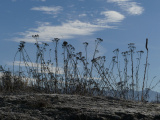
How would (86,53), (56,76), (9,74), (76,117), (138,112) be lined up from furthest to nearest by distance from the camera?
(9,74)
(56,76)
(86,53)
(138,112)
(76,117)

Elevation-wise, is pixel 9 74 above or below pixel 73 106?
above

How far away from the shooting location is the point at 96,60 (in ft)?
18.4

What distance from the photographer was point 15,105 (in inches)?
113

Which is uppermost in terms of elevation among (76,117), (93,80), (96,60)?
(96,60)

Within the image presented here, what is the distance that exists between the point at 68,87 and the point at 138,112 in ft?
10.2

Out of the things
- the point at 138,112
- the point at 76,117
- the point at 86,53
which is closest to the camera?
the point at 76,117

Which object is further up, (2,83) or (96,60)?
(96,60)

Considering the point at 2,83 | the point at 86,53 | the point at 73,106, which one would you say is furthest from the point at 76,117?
the point at 2,83

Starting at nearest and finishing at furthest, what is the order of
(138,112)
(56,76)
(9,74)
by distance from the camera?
(138,112), (56,76), (9,74)

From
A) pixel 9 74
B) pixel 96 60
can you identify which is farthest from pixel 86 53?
pixel 9 74

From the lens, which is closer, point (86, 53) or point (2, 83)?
point (86, 53)

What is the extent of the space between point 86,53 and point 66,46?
0.49 metres

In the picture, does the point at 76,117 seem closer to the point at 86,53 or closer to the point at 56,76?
the point at 86,53

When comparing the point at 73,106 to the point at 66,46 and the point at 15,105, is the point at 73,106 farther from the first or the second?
the point at 66,46
